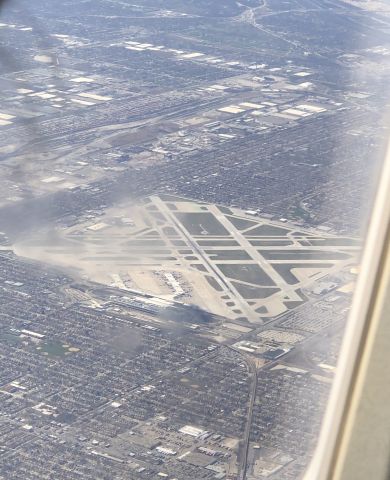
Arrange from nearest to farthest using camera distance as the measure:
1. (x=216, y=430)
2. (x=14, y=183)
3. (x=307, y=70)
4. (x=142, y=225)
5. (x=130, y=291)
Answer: (x=216, y=430) < (x=130, y=291) < (x=142, y=225) < (x=14, y=183) < (x=307, y=70)

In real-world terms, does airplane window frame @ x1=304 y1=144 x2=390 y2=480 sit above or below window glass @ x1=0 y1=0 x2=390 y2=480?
above

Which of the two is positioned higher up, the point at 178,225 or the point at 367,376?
the point at 367,376

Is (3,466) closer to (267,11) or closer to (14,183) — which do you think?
(14,183)

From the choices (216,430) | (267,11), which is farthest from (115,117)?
(216,430)

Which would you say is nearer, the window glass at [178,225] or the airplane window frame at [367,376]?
the airplane window frame at [367,376]

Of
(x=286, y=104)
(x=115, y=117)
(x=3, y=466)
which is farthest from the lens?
(x=286, y=104)

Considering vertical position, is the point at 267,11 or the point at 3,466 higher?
the point at 267,11

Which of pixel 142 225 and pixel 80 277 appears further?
pixel 142 225

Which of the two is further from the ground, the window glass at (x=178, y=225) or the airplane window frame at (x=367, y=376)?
the airplane window frame at (x=367, y=376)

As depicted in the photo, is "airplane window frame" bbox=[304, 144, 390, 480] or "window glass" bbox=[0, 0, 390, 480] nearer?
"airplane window frame" bbox=[304, 144, 390, 480]

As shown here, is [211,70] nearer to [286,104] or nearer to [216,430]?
[286,104]

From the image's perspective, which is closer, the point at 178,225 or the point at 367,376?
the point at 367,376
